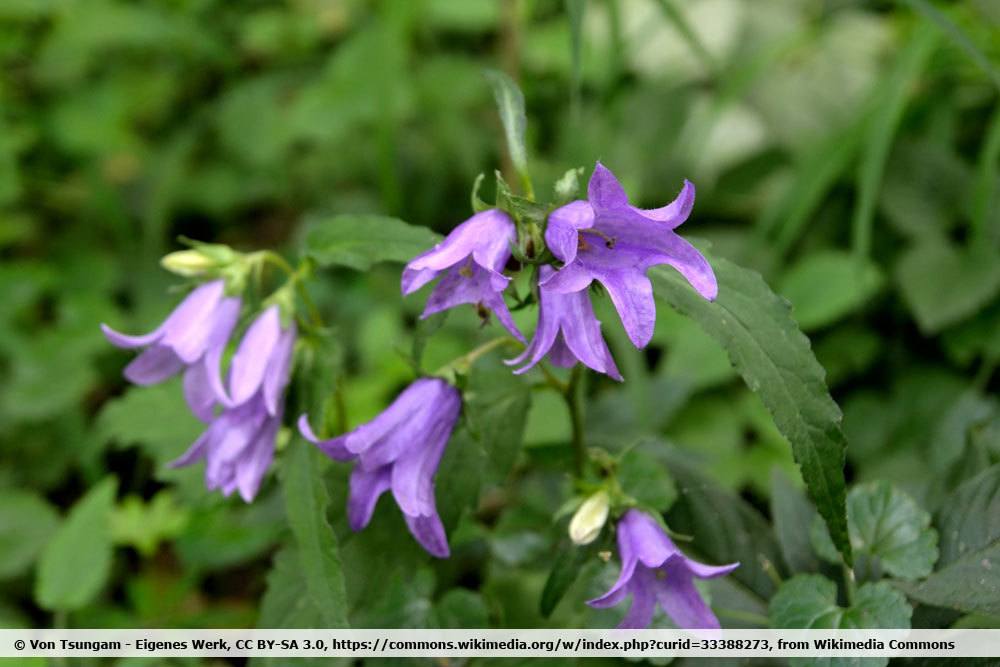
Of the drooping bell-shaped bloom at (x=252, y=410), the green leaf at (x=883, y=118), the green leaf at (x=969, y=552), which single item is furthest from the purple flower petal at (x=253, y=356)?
the green leaf at (x=883, y=118)

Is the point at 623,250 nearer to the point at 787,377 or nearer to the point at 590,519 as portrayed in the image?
the point at 787,377

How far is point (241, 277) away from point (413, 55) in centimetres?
203

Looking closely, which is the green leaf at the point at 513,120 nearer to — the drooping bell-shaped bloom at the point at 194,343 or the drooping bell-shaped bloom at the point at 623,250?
the drooping bell-shaped bloom at the point at 623,250

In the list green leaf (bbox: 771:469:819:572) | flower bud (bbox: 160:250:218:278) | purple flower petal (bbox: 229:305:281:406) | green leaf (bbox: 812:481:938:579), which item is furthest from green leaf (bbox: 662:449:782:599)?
flower bud (bbox: 160:250:218:278)

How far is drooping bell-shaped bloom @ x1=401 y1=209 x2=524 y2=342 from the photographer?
42.2 inches

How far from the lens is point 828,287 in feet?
7.47

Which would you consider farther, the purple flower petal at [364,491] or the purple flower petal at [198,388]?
the purple flower petal at [198,388]

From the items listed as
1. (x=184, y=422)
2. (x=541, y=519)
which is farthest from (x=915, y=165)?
(x=184, y=422)

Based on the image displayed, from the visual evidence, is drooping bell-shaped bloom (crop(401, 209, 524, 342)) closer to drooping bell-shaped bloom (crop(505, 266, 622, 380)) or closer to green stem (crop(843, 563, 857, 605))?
drooping bell-shaped bloom (crop(505, 266, 622, 380))

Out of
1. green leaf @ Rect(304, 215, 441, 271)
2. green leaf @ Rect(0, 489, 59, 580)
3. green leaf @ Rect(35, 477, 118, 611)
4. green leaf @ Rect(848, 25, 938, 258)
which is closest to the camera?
green leaf @ Rect(304, 215, 441, 271)

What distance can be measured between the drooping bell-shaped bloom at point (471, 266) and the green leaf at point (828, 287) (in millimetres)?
1288

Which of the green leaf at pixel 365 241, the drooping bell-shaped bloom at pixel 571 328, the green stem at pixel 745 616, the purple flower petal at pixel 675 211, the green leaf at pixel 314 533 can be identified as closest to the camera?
the purple flower petal at pixel 675 211

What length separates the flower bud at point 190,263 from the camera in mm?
1392

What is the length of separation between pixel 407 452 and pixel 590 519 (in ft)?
0.86
